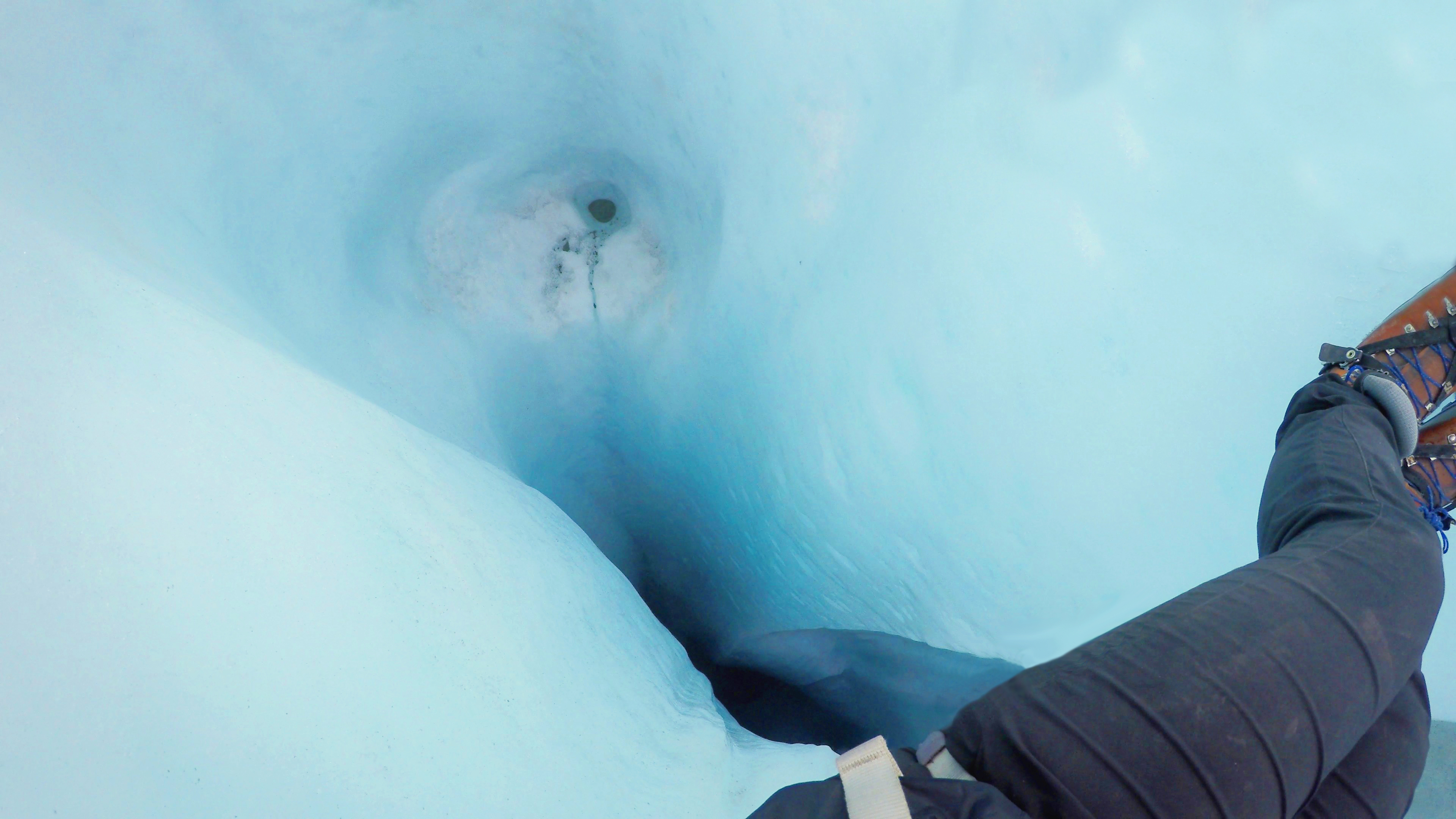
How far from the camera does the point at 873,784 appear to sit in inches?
15.7

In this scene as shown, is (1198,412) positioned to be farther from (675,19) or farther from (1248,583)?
(675,19)

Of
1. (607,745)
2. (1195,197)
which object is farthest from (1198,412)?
(607,745)

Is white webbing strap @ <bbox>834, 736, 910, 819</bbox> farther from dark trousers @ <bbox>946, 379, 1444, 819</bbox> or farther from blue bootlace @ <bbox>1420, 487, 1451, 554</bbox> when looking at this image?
blue bootlace @ <bbox>1420, 487, 1451, 554</bbox>

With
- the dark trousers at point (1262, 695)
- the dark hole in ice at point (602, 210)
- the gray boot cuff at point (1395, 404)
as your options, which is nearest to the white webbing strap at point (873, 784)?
the dark trousers at point (1262, 695)

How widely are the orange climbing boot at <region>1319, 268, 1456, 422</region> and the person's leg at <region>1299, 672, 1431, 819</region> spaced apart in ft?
1.09

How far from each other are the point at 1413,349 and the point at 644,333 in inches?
45.7

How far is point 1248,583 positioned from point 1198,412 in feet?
1.31

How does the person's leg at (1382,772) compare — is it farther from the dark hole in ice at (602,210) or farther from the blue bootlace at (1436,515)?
the dark hole in ice at (602,210)

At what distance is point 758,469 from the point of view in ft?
4.40

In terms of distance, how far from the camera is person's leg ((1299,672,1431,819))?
562mm

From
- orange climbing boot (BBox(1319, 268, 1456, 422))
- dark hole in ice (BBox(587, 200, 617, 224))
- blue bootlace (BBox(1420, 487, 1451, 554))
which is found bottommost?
blue bootlace (BBox(1420, 487, 1451, 554))

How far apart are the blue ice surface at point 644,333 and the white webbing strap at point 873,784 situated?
13.8 inches

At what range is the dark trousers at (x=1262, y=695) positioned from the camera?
46 centimetres

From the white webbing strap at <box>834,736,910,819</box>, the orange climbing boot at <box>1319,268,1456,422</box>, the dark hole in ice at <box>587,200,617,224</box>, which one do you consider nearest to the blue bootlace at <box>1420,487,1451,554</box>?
the orange climbing boot at <box>1319,268,1456,422</box>
